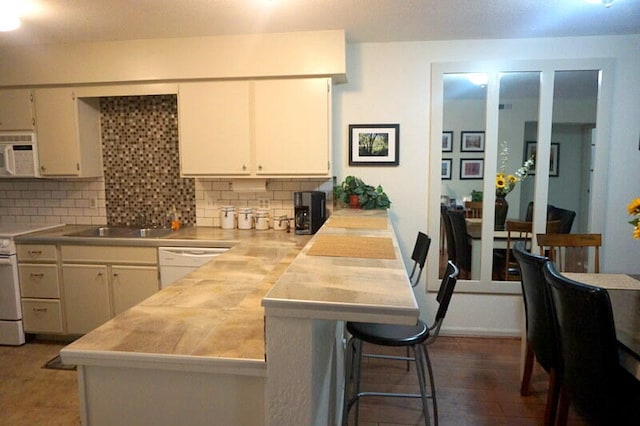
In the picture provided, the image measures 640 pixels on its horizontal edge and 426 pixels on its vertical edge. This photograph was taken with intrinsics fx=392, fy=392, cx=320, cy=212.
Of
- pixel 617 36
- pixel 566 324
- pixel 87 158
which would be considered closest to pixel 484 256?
pixel 566 324

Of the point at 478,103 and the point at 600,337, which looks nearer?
the point at 600,337

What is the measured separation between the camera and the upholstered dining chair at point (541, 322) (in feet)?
6.11

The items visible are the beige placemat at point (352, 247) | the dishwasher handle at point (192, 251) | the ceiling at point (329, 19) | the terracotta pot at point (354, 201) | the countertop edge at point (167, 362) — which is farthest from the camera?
the terracotta pot at point (354, 201)

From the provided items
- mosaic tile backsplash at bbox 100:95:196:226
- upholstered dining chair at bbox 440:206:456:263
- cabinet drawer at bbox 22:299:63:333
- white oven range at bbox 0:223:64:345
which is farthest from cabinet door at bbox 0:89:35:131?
upholstered dining chair at bbox 440:206:456:263

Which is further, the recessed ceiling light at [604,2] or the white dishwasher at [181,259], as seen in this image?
the white dishwasher at [181,259]

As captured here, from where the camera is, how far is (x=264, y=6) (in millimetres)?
2393

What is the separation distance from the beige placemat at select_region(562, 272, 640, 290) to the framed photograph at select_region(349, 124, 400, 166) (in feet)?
5.04

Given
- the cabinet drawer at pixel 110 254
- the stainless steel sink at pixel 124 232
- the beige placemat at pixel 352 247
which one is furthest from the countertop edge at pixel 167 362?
the stainless steel sink at pixel 124 232

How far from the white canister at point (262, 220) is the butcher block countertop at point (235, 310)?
1469 millimetres

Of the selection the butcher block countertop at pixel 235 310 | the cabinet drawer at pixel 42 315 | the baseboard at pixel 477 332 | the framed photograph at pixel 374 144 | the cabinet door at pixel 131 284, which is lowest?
the baseboard at pixel 477 332

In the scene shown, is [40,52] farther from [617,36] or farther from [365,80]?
[617,36]

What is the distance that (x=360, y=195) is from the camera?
3096 millimetres

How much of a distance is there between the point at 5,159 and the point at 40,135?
0.34m

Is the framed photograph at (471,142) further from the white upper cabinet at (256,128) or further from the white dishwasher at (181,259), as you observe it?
the white dishwasher at (181,259)
